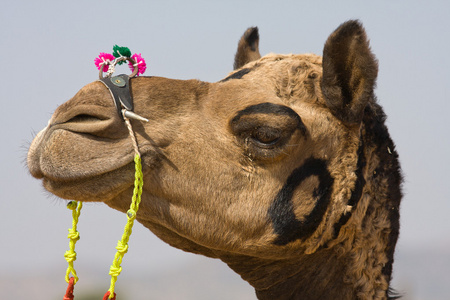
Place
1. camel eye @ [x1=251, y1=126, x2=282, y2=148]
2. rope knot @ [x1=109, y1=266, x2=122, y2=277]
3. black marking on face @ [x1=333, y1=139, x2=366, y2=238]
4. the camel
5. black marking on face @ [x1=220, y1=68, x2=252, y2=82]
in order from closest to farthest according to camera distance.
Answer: rope knot @ [x1=109, y1=266, x2=122, y2=277] < the camel < camel eye @ [x1=251, y1=126, x2=282, y2=148] < black marking on face @ [x1=333, y1=139, x2=366, y2=238] < black marking on face @ [x1=220, y1=68, x2=252, y2=82]

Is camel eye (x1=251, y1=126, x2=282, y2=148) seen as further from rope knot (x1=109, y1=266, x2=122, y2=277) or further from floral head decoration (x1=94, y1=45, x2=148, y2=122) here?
rope knot (x1=109, y1=266, x2=122, y2=277)

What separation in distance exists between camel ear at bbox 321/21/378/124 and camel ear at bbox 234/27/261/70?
1520mm

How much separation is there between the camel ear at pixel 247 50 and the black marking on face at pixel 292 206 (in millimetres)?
1800

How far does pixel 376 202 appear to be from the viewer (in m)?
4.64

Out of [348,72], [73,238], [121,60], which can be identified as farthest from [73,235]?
[348,72]

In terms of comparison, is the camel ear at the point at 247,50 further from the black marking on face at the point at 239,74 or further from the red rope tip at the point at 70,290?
the red rope tip at the point at 70,290

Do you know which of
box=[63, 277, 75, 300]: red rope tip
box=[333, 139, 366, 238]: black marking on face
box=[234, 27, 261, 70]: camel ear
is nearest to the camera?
box=[63, 277, 75, 300]: red rope tip

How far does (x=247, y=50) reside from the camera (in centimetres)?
591

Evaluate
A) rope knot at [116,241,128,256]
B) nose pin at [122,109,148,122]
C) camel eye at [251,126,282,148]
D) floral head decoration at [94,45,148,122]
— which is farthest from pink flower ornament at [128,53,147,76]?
rope knot at [116,241,128,256]

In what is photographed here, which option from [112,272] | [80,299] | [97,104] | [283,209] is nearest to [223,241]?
[283,209]

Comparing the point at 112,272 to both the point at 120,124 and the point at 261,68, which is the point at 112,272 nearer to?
the point at 120,124

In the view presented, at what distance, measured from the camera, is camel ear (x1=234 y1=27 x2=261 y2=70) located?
5875 millimetres

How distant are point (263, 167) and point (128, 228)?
1.06m

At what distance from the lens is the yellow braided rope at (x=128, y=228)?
3.68 m
